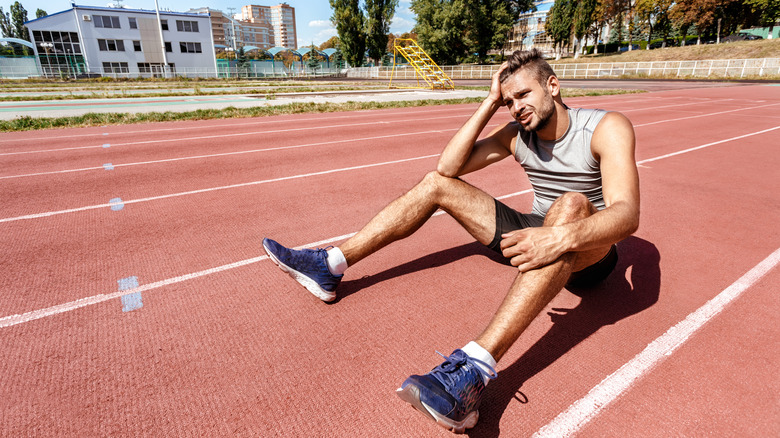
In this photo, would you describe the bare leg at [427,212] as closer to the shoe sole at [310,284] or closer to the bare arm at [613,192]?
the shoe sole at [310,284]

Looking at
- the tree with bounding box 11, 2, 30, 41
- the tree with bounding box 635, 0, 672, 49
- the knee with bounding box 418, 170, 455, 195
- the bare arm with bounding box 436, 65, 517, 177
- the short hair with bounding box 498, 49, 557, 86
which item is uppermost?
the tree with bounding box 11, 2, 30, 41

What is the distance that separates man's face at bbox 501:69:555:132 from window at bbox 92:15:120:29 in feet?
183

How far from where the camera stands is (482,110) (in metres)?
2.59

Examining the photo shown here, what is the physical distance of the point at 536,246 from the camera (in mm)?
1778

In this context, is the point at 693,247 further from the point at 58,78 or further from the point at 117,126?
the point at 58,78

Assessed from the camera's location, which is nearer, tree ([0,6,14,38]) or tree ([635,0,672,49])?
tree ([635,0,672,49])

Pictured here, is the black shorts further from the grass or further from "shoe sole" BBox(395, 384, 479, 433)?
the grass

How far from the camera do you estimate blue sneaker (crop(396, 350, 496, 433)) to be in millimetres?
1646

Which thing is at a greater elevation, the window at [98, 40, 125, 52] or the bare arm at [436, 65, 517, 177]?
the window at [98, 40, 125, 52]

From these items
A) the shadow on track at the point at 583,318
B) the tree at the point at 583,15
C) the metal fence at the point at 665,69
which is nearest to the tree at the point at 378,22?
the metal fence at the point at 665,69

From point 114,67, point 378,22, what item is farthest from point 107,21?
point 378,22

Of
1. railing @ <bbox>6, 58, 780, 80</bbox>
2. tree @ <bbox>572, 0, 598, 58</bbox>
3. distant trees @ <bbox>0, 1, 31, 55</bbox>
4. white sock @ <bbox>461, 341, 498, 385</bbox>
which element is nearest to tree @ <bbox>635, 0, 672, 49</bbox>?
tree @ <bbox>572, 0, 598, 58</bbox>

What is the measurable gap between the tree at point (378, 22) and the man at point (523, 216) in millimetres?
58713

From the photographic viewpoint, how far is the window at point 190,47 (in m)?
47.9
